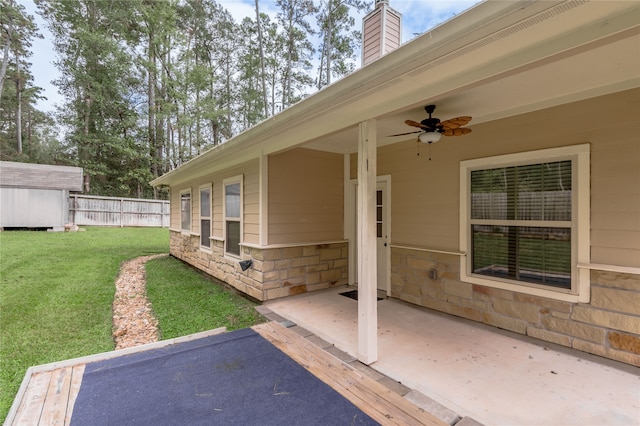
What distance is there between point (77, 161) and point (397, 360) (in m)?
23.9

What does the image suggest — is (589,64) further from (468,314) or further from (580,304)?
(468,314)

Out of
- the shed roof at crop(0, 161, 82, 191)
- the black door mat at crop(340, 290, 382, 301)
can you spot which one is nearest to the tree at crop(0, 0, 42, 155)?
the shed roof at crop(0, 161, 82, 191)

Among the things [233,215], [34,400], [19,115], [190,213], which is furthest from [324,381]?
[19,115]

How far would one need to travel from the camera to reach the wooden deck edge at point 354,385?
6.56ft

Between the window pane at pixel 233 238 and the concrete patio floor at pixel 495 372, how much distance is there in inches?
81.0

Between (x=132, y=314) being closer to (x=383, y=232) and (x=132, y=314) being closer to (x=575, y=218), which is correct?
(x=383, y=232)

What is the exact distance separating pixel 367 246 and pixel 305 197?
2.34 metres

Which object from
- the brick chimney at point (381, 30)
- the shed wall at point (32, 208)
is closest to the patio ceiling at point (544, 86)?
the brick chimney at point (381, 30)

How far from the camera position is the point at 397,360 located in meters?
2.73

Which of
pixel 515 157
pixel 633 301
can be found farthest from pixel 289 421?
pixel 515 157

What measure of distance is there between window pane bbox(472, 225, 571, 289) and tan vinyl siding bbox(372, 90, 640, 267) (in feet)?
0.83

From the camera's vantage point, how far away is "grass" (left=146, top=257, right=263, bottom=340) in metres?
3.76

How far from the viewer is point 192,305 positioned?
459 cm

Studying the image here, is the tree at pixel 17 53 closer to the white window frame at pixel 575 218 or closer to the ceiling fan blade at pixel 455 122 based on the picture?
the ceiling fan blade at pixel 455 122
